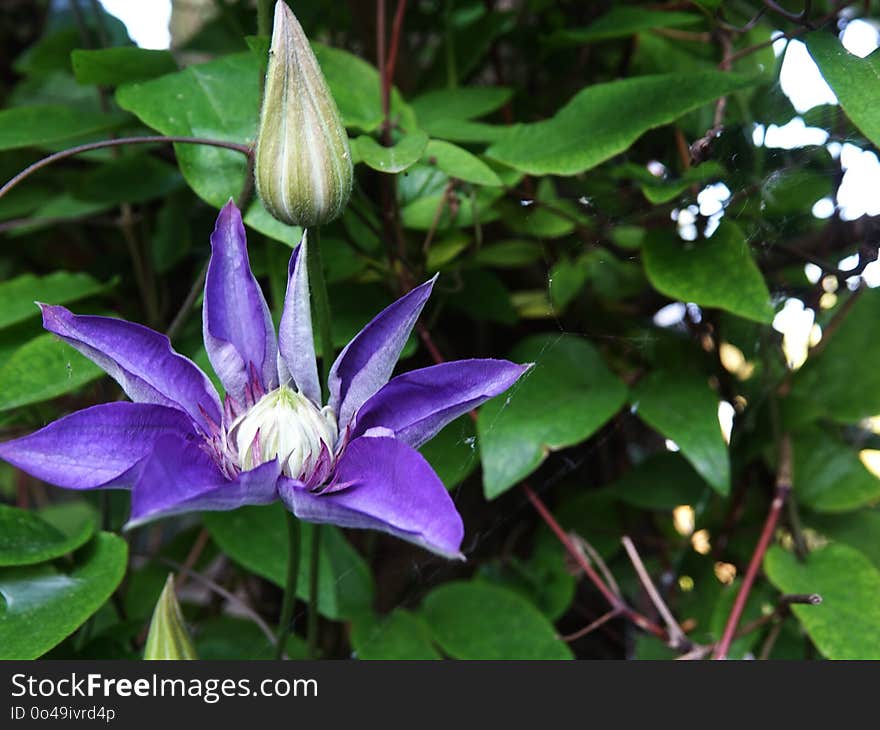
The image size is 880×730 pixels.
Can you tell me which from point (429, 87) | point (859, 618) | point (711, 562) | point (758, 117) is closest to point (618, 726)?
point (859, 618)

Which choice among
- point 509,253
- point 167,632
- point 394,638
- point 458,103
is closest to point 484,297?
point 509,253

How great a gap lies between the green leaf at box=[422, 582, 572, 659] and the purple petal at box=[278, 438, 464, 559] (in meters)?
0.25

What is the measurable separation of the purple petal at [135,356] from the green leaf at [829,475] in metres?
0.48

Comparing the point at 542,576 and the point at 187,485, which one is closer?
the point at 187,485

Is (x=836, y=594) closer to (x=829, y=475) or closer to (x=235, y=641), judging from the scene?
(x=829, y=475)

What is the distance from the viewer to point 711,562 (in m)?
0.75

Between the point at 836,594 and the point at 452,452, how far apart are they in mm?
274

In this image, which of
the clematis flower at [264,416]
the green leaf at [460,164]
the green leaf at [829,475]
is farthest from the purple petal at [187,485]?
the green leaf at [829,475]

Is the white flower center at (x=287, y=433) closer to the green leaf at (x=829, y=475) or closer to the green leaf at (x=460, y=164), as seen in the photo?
the green leaf at (x=460, y=164)

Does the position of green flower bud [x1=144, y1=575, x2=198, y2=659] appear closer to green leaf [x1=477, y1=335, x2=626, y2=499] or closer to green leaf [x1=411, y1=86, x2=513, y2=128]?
green leaf [x1=477, y1=335, x2=626, y2=499]

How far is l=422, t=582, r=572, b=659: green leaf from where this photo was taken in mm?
590

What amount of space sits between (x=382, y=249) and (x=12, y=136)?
231 millimetres

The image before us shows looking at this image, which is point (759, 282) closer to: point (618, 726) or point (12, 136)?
point (618, 726)

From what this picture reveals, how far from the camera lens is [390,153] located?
508mm
